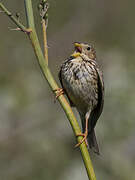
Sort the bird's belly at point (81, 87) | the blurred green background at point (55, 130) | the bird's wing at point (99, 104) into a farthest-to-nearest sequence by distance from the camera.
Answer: the blurred green background at point (55, 130) < the bird's wing at point (99, 104) < the bird's belly at point (81, 87)

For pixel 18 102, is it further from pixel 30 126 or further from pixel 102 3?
pixel 102 3

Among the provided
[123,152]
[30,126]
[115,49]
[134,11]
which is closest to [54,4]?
[134,11]

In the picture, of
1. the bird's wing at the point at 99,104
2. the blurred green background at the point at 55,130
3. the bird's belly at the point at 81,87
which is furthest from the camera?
the blurred green background at the point at 55,130

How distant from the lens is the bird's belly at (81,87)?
4.68 meters

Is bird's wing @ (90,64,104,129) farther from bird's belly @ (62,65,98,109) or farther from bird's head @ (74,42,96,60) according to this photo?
bird's head @ (74,42,96,60)

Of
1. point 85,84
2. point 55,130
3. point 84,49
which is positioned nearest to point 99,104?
point 85,84

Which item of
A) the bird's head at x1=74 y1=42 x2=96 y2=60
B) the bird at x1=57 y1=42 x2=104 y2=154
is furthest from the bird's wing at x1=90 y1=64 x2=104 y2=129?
the bird's head at x1=74 y1=42 x2=96 y2=60

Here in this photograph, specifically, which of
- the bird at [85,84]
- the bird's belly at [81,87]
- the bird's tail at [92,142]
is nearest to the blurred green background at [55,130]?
the bird's tail at [92,142]

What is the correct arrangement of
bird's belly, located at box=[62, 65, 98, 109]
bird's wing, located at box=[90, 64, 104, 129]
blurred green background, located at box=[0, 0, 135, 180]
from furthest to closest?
blurred green background, located at box=[0, 0, 135, 180] → bird's wing, located at box=[90, 64, 104, 129] → bird's belly, located at box=[62, 65, 98, 109]

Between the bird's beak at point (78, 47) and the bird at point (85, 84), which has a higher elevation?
the bird's beak at point (78, 47)

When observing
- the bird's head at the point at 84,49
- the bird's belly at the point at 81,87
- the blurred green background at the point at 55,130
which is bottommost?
the blurred green background at the point at 55,130

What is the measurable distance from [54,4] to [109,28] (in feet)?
4.95

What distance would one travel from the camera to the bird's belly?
4684 mm

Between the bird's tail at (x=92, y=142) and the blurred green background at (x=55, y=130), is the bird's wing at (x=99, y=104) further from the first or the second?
the blurred green background at (x=55, y=130)
